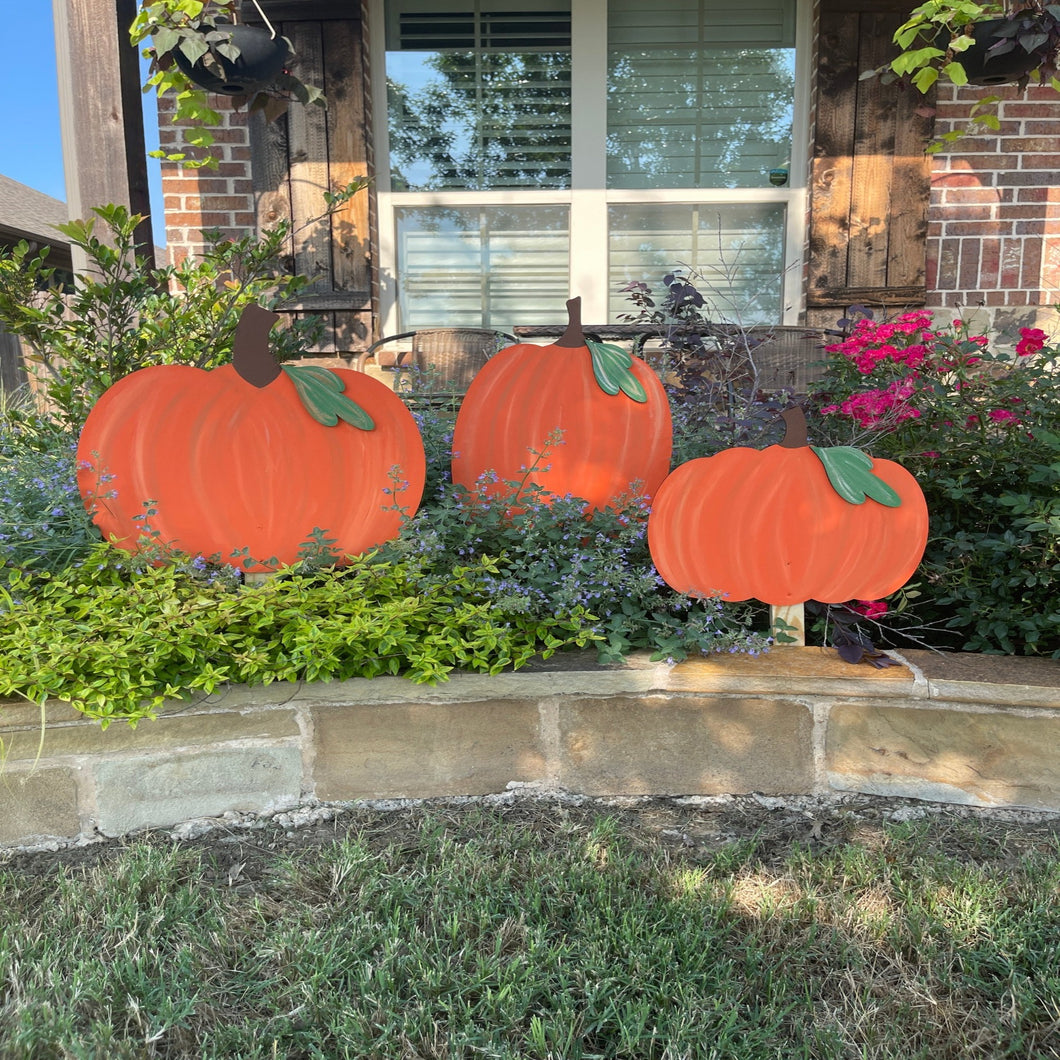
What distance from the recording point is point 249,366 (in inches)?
73.5

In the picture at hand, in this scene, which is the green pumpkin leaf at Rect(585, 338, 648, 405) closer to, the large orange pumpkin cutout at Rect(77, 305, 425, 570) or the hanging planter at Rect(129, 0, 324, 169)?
the large orange pumpkin cutout at Rect(77, 305, 425, 570)

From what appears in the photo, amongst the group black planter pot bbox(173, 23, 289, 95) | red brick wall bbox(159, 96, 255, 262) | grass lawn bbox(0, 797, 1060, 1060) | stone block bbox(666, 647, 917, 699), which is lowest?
grass lawn bbox(0, 797, 1060, 1060)

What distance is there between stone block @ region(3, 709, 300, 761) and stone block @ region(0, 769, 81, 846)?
42mm

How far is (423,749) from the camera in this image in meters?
1.68

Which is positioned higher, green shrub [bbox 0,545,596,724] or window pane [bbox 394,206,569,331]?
window pane [bbox 394,206,569,331]

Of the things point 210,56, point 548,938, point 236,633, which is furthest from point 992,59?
point 548,938

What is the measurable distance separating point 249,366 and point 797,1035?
5.32 feet

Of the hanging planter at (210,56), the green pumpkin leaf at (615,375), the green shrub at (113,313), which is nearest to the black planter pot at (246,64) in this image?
the hanging planter at (210,56)

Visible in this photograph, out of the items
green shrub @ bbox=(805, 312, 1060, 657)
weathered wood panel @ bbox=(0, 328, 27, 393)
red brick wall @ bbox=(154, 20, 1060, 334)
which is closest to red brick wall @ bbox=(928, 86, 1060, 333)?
red brick wall @ bbox=(154, 20, 1060, 334)

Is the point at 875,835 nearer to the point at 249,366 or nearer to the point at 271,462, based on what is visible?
the point at 271,462

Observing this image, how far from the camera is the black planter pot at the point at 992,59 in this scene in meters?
3.25

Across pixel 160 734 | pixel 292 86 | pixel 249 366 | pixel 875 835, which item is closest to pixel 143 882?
pixel 160 734

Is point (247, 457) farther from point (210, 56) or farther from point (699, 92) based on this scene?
point (699, 92)

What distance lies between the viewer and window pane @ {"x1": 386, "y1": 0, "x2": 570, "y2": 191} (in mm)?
4477
